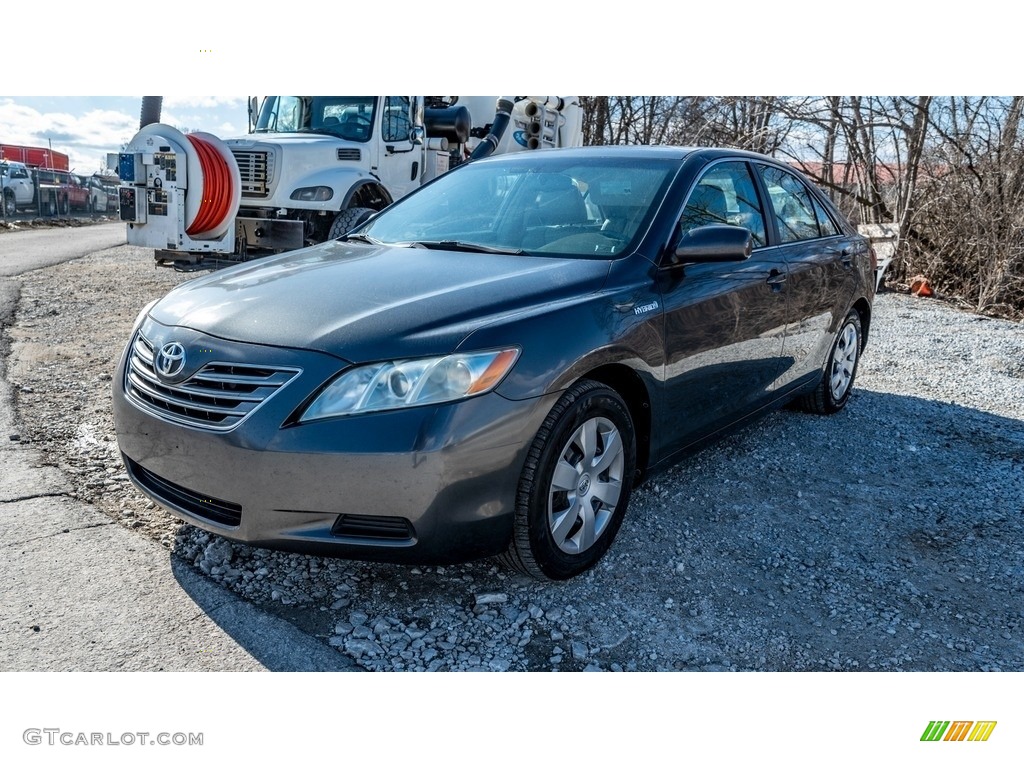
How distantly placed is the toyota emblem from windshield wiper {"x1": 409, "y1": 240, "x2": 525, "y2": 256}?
126 centimetres

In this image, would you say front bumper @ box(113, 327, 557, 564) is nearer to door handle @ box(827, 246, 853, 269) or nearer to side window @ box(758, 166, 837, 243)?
side window @ box(758, 166, 837, 243)

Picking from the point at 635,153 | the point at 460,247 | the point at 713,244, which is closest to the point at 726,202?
the point at 635,153

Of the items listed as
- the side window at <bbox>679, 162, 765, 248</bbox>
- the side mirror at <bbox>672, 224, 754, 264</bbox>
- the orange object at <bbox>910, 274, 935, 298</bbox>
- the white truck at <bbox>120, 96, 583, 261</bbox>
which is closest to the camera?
the side mirror at <bbox>672, 224, 754, 264</bbox>

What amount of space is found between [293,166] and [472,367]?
7535 millimetres

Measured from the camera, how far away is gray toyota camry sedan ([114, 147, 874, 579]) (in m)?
2.56

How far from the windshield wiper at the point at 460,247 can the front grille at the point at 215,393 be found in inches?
49.1

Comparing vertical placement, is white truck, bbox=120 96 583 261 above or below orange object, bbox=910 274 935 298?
above

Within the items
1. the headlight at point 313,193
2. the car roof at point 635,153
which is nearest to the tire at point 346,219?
the headlight at point 313,193

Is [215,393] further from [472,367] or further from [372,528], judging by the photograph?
[472,367]

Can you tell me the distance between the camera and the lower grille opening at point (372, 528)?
2.60m

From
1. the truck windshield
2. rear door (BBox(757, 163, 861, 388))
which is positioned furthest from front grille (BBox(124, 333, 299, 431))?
the truck windshield

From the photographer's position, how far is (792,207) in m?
4.79

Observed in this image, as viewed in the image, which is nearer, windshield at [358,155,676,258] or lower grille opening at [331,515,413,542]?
lower grille opening at [331,515,413,542]

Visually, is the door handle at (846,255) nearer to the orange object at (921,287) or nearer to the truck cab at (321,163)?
the truck cab at (321,163)
